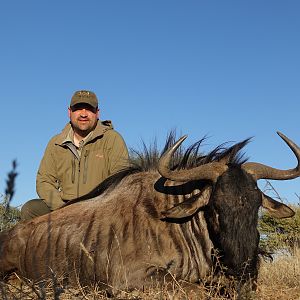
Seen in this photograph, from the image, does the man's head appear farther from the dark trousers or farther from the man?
the dark trousers

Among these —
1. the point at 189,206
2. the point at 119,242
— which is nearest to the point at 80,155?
the point at 119,242

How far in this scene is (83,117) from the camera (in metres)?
7.21

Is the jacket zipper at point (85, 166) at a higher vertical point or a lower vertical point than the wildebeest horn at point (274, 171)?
higher

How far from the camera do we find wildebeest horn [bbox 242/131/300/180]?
5125mm

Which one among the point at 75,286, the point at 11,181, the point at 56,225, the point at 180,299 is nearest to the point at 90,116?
the point at 56,225

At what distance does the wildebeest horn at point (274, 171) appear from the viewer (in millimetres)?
5125

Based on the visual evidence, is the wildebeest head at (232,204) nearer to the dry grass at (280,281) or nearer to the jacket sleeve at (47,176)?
the dry grass at (280,281)

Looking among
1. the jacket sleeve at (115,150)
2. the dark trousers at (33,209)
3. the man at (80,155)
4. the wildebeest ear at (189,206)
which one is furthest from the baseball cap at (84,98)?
the wildebeest ear at (189,206)

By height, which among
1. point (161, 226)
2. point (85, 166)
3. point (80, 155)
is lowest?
point (161, 226)

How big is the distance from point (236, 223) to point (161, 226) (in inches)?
31.0

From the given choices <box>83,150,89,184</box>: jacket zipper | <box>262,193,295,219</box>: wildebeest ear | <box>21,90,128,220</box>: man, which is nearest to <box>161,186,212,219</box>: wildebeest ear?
<box>262,193,295,219</box>: wildebeest ear

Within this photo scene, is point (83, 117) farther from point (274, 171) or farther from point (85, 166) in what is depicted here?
point (274, 171)

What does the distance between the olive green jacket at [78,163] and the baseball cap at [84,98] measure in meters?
0.32

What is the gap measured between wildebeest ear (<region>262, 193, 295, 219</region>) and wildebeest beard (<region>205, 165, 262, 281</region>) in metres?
0.41
